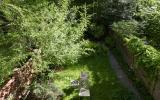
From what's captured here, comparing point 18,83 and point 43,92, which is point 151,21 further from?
point 18,83

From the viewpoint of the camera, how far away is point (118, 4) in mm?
15109

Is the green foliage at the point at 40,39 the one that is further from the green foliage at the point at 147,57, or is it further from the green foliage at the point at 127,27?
the green foliage at the point at 127,27

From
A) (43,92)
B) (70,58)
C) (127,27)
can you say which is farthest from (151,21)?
(43,92)

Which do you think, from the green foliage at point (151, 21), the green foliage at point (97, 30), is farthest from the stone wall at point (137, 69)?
the green foliage at point (151, 21)

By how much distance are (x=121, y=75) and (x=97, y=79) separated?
1151 millimetres

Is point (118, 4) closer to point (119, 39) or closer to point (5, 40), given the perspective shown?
point (119, 39)

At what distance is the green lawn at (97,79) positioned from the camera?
34.2ft

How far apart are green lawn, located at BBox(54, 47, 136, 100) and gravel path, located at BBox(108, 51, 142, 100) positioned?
0.20m

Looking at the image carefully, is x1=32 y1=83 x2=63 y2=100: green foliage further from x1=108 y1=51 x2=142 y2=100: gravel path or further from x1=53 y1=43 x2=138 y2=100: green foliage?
x1=108 y1=51 x2=142 y2=100: gravel path

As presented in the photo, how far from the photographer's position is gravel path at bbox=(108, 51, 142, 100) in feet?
36.0

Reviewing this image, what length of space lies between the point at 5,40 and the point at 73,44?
2.73 m

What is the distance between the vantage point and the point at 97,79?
1171 cm

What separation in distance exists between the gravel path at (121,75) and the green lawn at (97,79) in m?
0.20

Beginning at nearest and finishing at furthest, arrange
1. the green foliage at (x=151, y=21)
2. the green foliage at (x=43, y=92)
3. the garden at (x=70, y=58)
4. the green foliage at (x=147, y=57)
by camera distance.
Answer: the garden at (x=70, y=58) < the green foliage at (x=43, y=92) < the green foliage at (x=147, y=57) < the green foliage at (x=151, y=21)
